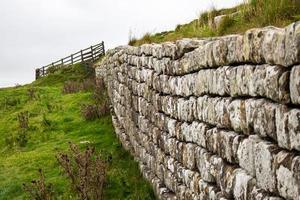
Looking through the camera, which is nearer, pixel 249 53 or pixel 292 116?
pixel 292 116

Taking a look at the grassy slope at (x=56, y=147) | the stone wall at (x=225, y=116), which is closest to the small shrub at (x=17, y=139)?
the grassy slope at (x=56, y=147)

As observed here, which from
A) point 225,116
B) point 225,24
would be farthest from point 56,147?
point 225,116

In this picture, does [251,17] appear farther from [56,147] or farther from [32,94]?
[32,94]

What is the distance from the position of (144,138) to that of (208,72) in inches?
158

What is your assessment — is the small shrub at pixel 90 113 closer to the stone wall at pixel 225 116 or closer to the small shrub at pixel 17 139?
the small shrub at pixel 17 139

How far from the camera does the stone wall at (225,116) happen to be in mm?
3391

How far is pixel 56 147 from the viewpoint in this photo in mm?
12453

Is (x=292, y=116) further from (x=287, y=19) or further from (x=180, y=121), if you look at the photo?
(x=180, y=121)

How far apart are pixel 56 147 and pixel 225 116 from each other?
8.28m

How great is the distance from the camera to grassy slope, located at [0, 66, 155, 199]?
9.13 meters

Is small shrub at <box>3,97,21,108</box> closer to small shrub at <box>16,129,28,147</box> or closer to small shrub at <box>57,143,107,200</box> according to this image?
small shrub at <box>16,129,28,147</box>

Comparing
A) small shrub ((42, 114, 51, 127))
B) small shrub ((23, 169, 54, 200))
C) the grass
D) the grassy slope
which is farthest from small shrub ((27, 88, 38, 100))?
the grass

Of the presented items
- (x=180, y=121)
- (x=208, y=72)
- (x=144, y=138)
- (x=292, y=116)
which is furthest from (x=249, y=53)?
(x=144, y=138)

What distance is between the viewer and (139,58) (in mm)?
9094
